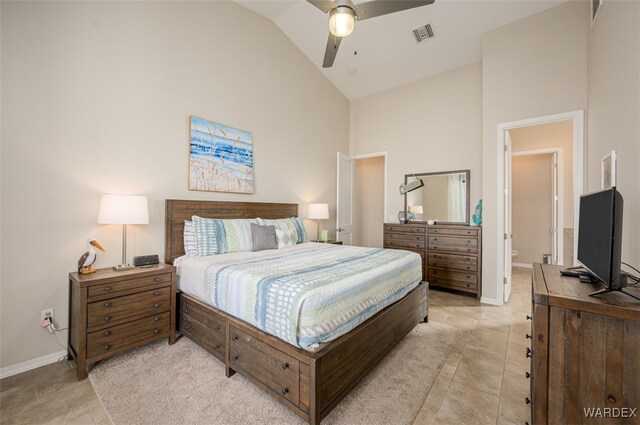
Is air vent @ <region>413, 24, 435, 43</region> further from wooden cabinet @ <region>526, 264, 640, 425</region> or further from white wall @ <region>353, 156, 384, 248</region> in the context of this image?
wooden cabinet @ <region>526, 264, 640, 425</region>

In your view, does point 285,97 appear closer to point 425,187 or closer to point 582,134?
point 425,187

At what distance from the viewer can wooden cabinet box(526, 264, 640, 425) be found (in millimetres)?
1080

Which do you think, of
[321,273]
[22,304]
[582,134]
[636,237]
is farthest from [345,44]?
[22,304]

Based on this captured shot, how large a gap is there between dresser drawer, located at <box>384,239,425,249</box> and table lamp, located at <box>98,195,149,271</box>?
3590 mm

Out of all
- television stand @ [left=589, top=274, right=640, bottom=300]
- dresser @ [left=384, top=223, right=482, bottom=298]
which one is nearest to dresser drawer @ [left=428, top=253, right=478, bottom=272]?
dresser @ [left=384, top=223, right=482, bottom=298]

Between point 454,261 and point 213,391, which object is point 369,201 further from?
point 213,391

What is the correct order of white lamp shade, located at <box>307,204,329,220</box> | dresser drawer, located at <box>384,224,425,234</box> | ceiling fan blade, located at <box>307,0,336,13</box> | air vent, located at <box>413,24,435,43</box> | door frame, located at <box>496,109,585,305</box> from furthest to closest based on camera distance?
white lamp shade, located at <box>307,204,329,220</box> < dresser drawer, located at <box>384,224,425,234</box> < air vent, located at <box>413,24,435,43</box> < door frame, located at <box>496,109,585,305</box> < ceiling fan blade, located at <box>307,0,336,13</box>

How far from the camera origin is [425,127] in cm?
466

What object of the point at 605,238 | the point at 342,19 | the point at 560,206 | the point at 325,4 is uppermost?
the point at 325,4

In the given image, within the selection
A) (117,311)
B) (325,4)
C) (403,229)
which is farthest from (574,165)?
(117,311)

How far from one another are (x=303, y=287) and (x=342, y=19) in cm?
197

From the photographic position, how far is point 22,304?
210 centimetres

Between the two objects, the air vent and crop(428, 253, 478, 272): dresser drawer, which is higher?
the air vent

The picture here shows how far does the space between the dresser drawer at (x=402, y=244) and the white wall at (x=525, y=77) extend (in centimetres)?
92
